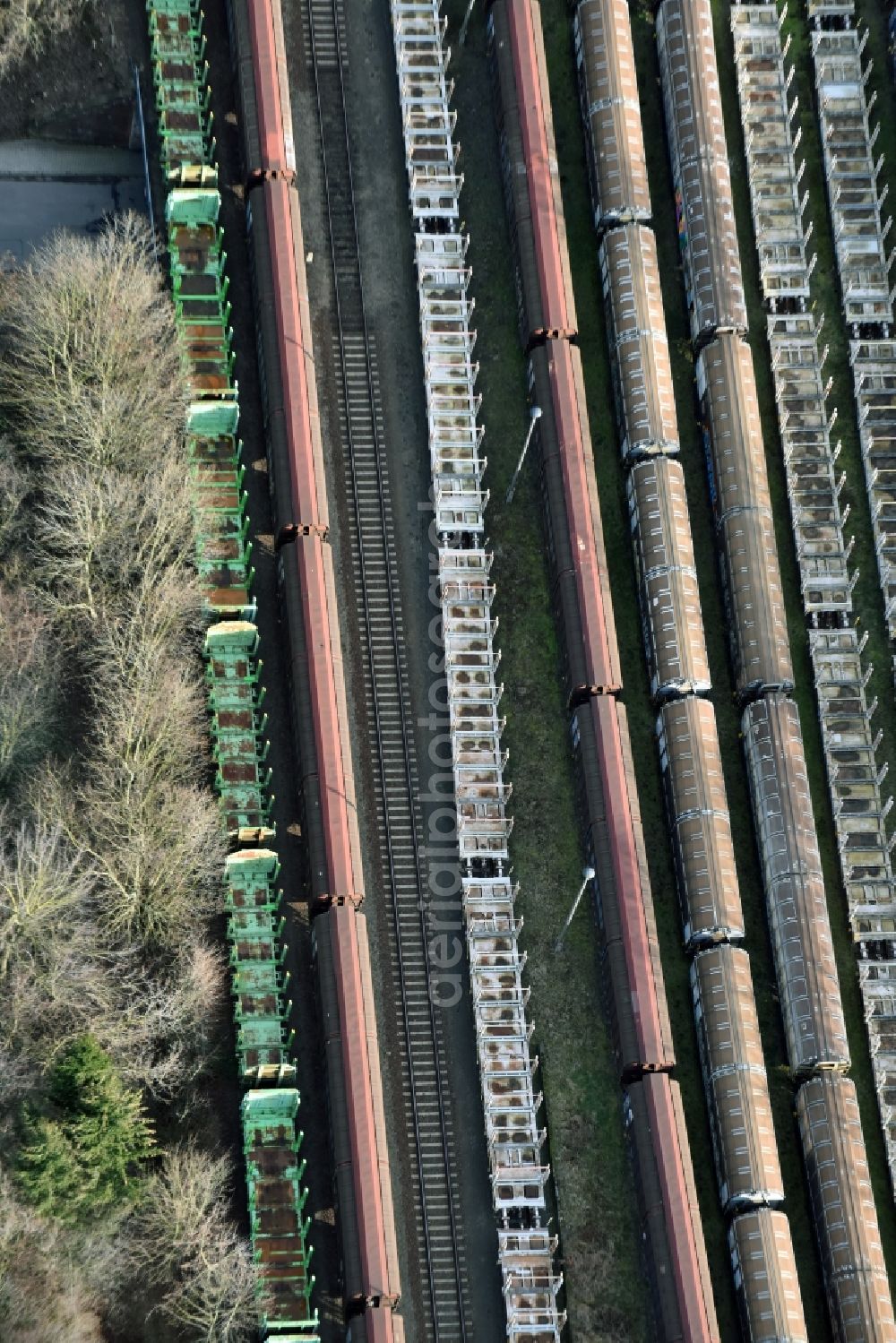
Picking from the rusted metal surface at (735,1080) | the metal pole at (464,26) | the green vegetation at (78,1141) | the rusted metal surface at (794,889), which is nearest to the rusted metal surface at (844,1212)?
the rusted metal surface at (735,1080)

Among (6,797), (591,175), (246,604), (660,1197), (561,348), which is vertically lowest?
(660,1197)

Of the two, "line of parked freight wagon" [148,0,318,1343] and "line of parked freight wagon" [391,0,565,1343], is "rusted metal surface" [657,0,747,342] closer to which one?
"line of parked freight wagon" [391,0,565,1343]

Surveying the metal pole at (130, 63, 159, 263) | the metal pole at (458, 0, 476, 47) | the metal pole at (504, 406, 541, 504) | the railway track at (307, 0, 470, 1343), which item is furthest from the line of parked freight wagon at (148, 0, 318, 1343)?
the metal pole at (458, 0, 476, 47)

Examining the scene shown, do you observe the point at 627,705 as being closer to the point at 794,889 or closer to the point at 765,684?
the point at 765,684

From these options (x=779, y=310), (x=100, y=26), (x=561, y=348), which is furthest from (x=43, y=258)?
(x=779, y=310)

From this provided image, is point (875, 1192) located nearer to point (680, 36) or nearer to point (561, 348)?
point (561, 348)

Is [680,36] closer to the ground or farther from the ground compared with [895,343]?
farther from the ground

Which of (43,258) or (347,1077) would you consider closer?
(347,1077)
